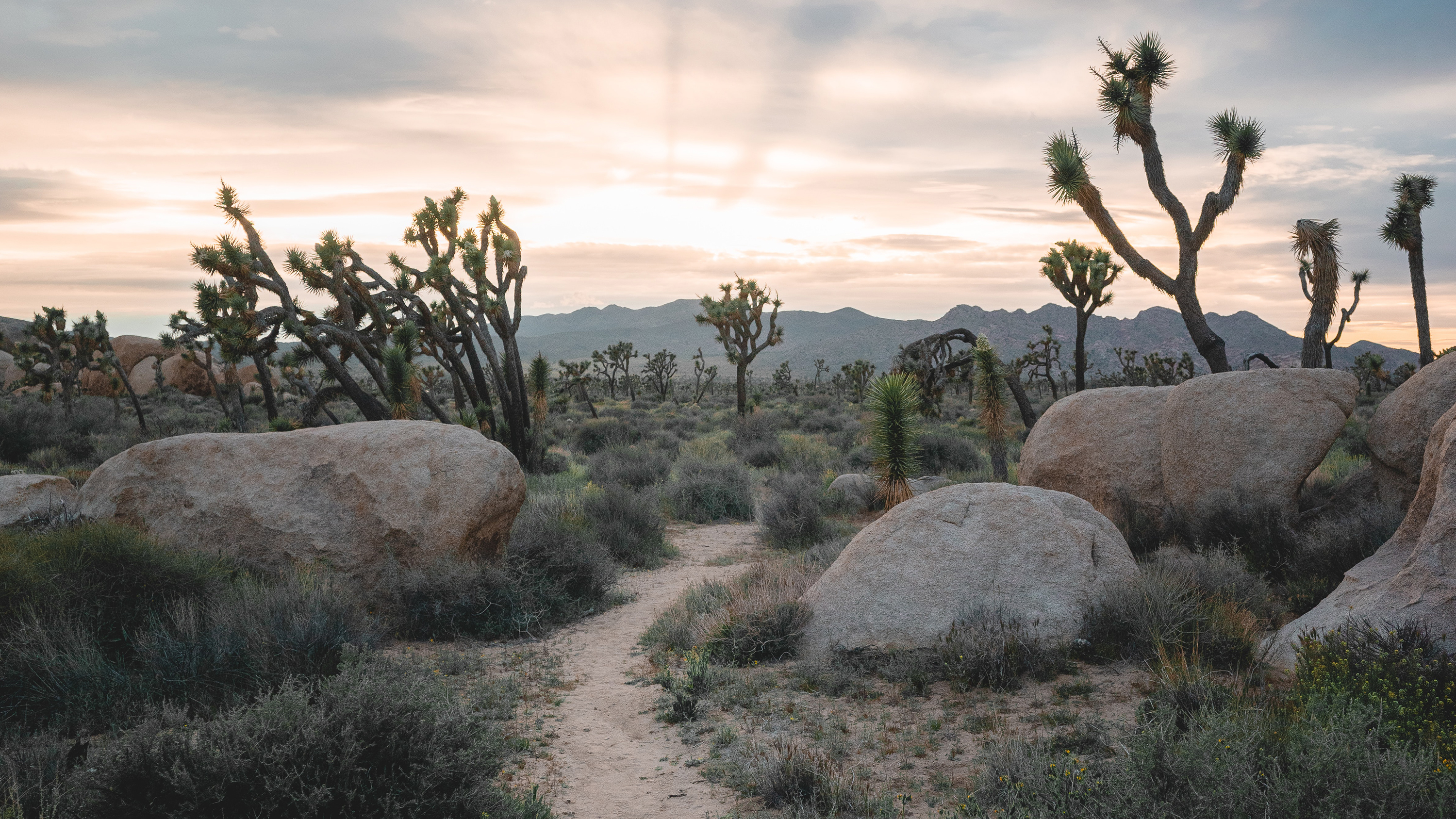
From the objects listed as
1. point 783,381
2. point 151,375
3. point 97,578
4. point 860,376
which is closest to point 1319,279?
point 97,578

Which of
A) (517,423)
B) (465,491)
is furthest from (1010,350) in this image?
(465,491)

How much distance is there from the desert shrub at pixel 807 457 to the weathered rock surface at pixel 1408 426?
11053mm

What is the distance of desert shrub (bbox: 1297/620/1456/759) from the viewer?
4.21m

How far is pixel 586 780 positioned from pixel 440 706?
3.62 feet

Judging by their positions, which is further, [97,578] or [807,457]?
[807,457]

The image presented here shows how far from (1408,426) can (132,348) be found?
226 ft

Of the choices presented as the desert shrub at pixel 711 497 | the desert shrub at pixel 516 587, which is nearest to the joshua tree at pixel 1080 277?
the desert shrub at pixel 711 497

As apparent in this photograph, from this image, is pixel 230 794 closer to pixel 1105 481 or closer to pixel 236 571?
pixel 236 571

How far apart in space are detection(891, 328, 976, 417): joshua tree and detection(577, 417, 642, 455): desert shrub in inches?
460

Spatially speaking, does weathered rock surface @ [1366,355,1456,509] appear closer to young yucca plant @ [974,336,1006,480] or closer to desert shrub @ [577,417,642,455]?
young yucca plant @ [974,336,1006,480]

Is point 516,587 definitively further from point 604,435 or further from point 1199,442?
point 604,435

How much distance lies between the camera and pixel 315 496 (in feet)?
28.0

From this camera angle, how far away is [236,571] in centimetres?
787

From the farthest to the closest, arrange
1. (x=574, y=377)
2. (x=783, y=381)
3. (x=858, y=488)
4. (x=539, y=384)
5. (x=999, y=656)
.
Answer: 1. (x=783, y=381)
2. (x=574, y=377)
3. (x=539, y=384)
4. (x=858, y=488)
5. (x=999, y=656)
